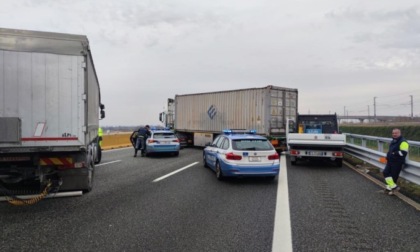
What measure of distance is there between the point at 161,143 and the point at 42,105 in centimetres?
1102

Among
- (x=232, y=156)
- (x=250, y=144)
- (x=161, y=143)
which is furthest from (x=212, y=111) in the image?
(x=232, y=156)

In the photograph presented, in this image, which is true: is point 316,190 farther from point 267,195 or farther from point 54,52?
point 54,52

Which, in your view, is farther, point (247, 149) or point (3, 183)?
point (247, 149)

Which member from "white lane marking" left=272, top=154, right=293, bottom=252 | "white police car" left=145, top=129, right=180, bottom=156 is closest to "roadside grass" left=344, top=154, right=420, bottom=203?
"white lane marking" left=272, top=154, right=293, bottom=252

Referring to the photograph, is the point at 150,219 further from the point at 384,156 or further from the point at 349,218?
the point at 384,156

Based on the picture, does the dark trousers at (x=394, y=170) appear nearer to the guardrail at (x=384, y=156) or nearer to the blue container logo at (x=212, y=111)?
the guardrail at (x=384, y=156)

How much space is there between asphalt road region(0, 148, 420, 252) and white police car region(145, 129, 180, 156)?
7576 mm

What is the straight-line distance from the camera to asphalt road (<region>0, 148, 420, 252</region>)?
15.4 ft

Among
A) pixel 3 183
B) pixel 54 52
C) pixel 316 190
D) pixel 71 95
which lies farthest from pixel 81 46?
pixel 316 190

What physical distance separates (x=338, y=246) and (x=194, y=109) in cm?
2053

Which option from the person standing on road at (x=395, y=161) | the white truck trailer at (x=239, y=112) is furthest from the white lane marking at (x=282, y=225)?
the white truck trailer at (x=239, y=112)

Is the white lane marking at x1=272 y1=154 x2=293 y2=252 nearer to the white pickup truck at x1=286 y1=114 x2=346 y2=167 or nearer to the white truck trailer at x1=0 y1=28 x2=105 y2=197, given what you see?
the white truck trailer at x1=0 y1=28 x2=105 y2=197

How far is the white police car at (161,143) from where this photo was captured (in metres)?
17.1

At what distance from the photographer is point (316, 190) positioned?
846 centimetres
